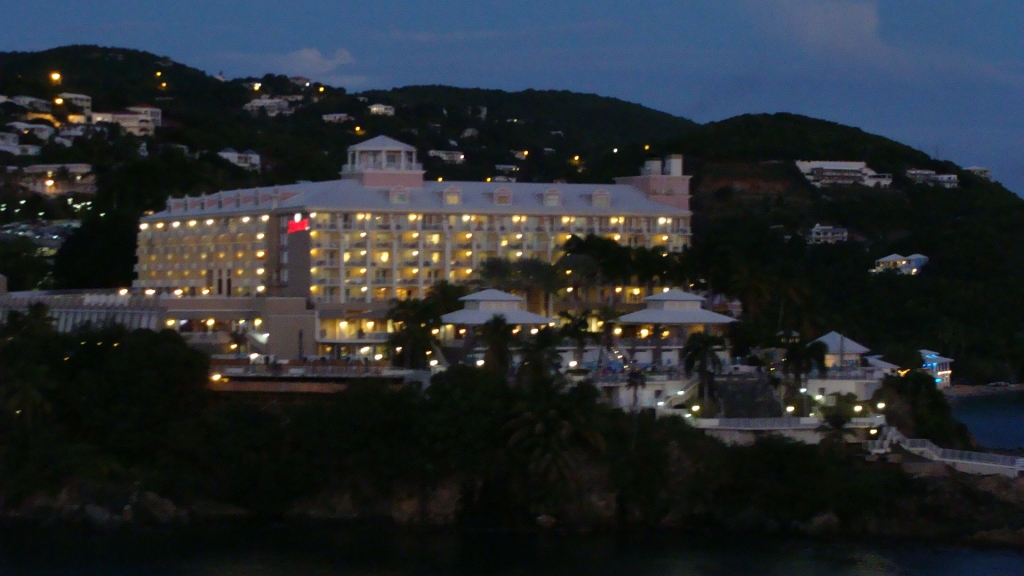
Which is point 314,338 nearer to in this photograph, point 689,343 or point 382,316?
point 382,316

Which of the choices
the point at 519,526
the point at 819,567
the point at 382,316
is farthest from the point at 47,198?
the point at 819,567

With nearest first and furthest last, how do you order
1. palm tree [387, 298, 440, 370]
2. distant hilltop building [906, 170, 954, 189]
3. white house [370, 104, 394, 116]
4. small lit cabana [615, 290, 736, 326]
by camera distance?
palm tree [387, 298, 440, 370], small lit cabana [615, 290, 736, 326], distant hilltop building [906, 170, 954, 189], white house [370, 104, 394, 116]

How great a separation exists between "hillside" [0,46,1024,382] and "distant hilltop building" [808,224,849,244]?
3.94 ft

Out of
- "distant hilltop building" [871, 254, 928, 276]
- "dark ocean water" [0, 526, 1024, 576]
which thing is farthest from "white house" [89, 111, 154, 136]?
"dark ocean water" [0, 526, 1024, 576]

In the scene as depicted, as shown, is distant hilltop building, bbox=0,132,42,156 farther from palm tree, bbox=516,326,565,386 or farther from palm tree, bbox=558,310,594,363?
palm tree, bbox=516,326,565,386

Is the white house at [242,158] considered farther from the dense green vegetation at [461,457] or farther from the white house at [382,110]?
the dense green vegetation at [461,457]

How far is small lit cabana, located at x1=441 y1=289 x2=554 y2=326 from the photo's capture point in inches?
2756

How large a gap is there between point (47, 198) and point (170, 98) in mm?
71137

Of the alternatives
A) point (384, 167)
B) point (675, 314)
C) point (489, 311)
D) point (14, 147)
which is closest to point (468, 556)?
point (489, 311)

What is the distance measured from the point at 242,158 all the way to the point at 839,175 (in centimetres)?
5187

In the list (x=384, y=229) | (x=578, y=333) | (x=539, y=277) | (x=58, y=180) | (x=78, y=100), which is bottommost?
(x=578, y=333)

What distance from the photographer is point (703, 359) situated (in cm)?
6431

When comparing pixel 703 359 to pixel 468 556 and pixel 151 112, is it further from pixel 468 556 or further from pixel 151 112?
pixel 151 112

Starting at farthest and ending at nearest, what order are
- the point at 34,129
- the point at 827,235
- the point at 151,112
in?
the point at 151,112
the point at 34,129
the point at 827,235
